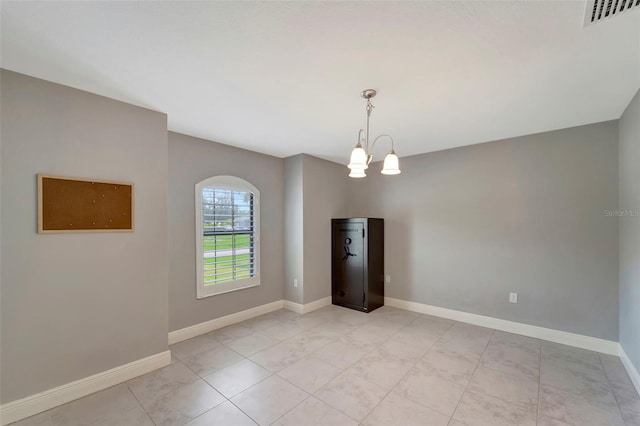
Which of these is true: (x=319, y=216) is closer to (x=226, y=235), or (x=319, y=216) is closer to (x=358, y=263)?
(x=358, y=263)

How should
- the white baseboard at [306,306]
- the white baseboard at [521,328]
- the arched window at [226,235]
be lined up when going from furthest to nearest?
the white baseboard at [306,306] < the arched window at [226,235] < the white baseboard at [521,328]

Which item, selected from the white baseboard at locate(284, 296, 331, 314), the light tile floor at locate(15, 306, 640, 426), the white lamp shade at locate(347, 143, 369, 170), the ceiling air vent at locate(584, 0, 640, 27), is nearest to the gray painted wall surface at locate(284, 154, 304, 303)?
the white baseboard at locate(284, 296, 331, 314)

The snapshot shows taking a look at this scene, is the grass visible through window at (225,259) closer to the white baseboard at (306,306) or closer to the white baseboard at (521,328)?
the white baseboard at (306,306)

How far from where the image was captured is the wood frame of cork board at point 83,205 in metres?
2.02

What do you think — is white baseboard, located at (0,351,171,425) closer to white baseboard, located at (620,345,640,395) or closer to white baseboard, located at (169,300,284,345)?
white baseboard, located at (169,300,284,345)

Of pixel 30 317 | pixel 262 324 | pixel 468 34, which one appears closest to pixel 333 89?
pixel 468 34

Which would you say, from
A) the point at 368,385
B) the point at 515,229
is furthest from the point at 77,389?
the point at 515,229

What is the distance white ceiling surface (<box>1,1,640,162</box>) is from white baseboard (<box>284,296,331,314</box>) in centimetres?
277

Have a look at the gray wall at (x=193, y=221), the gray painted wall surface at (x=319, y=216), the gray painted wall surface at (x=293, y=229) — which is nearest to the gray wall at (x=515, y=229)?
the gray painted wall surface at (x=319, y=216)

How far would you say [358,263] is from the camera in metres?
4.23

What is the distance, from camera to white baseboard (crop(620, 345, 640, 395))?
219 centimetres

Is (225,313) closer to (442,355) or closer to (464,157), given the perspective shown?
(442,355)

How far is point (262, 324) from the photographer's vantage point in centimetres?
365

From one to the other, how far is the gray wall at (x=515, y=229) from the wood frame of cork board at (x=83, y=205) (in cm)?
359
